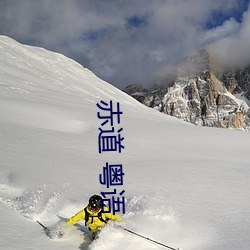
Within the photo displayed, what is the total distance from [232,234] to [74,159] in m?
6.16

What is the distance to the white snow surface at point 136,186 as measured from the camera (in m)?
5.44

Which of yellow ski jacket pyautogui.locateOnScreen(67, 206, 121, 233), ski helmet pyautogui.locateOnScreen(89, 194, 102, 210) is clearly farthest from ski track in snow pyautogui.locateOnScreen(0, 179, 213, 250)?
ski helmet pyautogui.locateOnScreen(89, 194, 102, 210)

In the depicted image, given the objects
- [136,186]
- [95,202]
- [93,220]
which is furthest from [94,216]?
[136,186]

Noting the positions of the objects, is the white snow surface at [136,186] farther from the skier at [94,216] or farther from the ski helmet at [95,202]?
the ski helmet at [95,202]

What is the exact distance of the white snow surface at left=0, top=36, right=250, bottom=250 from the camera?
5.44 metres

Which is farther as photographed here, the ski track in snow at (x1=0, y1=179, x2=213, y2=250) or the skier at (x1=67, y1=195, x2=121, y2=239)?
the skier at (x1=67, y1=195, x2=121, y2=239)

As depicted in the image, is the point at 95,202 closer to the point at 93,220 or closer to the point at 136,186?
the point at 93,220

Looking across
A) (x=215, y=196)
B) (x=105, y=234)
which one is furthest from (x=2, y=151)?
(x=215, y=196)

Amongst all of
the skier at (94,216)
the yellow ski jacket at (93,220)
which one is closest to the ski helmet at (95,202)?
the skier at (94,216)

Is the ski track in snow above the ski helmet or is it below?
below

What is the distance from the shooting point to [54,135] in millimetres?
13641

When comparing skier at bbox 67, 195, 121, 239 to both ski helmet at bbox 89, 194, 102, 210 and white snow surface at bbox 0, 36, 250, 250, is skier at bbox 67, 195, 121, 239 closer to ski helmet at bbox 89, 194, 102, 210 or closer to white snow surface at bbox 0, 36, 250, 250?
ski helmet at bbox 89, 194, 102, 210

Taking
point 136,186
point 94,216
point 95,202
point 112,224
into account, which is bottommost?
point 112,224

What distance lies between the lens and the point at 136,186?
26.4ft
